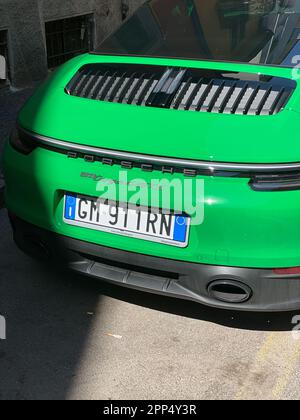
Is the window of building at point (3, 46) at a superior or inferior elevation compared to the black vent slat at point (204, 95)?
inferior

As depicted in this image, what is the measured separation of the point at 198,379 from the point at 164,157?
1000 millimetres

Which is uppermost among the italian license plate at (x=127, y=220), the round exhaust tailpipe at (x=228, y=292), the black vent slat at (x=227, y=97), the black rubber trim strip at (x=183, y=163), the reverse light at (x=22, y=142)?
the black vent slat at (x=227, y=97)

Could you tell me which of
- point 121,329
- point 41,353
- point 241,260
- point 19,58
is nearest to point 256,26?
point 241,260

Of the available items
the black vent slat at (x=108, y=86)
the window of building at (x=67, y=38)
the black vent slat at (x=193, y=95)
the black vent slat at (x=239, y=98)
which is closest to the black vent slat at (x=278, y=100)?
the black vent slat at (x=239, y=98)

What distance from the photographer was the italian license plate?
8.38 feet

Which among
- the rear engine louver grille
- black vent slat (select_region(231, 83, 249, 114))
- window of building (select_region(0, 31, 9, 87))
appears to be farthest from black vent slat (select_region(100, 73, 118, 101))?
window of building (select_region(0, 31, 9, 87))

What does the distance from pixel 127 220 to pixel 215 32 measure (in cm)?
133

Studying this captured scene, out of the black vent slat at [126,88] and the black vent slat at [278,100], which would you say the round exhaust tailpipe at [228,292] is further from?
the black vent slat at [126,88]

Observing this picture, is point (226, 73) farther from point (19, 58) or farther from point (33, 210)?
point (19, 58)

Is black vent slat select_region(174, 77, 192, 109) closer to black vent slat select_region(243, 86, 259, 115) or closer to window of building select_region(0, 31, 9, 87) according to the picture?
black vent slat select_region(243, 86, 259, 115)

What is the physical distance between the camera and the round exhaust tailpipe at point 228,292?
8.59 ft

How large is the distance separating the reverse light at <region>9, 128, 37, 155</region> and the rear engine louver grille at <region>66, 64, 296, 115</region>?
329mm

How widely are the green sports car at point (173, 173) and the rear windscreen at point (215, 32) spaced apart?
2cm

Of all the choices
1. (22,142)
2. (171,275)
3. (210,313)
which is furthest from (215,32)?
(210,313)
